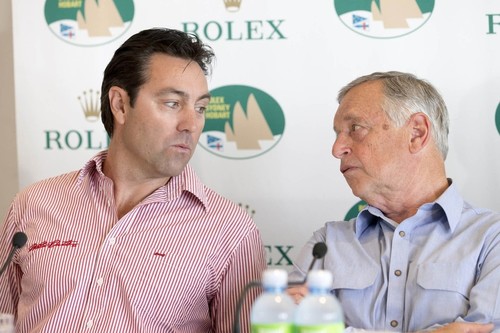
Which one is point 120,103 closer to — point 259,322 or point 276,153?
point 276,153

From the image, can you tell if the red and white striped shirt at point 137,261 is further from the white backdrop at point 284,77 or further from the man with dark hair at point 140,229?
the white backdrop at point 284,77

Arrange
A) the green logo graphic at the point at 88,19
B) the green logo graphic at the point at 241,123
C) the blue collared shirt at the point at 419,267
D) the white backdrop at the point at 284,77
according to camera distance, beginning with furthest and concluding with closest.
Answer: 1. the green logo graphic at the point at 88,19
2. the green logo graphic at the point at 241,123
3. the white backdrop at the point at 284,77
4. the blue collared shirt at the point at 419,267

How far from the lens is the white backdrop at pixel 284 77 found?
2.79 m

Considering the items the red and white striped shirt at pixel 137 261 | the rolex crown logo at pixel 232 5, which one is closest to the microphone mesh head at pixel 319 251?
the red and white striped shirt at pixel 137 261

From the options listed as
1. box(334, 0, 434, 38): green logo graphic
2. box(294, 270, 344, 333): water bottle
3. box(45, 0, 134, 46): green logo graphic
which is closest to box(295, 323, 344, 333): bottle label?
box(294, 270, 344, 333): water bottle

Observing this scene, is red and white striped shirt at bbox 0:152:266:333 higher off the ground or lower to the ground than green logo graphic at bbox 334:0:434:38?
lower

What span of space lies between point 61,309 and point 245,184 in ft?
2.68

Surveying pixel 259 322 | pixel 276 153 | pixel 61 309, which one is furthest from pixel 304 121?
pixel 259 322

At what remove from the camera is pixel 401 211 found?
Answer: 2.52m

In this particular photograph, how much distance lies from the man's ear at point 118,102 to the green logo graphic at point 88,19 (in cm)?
40

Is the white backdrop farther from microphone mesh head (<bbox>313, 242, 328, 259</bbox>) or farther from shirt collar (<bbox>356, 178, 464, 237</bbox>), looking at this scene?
microphone mesh head (<bbox>313, 242, 328, 259</bbox>)

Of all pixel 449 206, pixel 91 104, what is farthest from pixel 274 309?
pixel 91 104

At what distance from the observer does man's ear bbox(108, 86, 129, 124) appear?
269 cm

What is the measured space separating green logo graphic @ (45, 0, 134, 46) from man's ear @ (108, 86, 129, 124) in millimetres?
404
